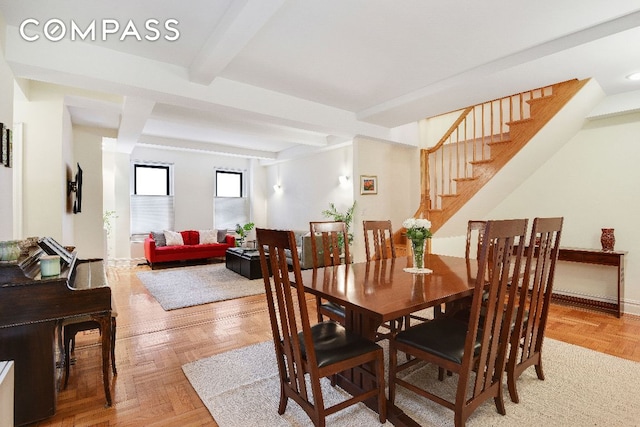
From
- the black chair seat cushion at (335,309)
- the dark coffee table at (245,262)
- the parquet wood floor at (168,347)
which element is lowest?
the parquet wood floor at (168,347)

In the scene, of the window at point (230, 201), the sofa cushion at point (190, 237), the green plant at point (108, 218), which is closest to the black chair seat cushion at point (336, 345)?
the sofa cushion at point (190, 237)

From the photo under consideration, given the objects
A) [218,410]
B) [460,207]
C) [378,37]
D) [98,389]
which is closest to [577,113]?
[460,207]

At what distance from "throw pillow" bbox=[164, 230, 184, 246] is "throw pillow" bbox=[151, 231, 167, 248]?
0.28ft

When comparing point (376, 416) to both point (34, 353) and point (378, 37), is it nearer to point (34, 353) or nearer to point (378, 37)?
point (34, 353)

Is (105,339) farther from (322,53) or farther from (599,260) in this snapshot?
(599,260)

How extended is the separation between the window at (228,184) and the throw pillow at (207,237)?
1.26m

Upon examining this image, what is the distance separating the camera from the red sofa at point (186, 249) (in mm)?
6520

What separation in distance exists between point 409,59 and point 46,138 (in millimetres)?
3921

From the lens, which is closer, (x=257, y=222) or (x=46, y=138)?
(x=46, y=138)

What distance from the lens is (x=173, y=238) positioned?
7.05 metres

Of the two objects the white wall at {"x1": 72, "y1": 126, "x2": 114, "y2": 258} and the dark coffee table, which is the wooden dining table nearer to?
the dark coffee table

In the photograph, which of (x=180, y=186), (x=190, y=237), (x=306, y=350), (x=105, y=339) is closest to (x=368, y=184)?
(x=306, y=350)

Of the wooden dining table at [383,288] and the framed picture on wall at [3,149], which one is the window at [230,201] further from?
the wooden dining table at [383,288]

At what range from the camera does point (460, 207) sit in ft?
14.2
